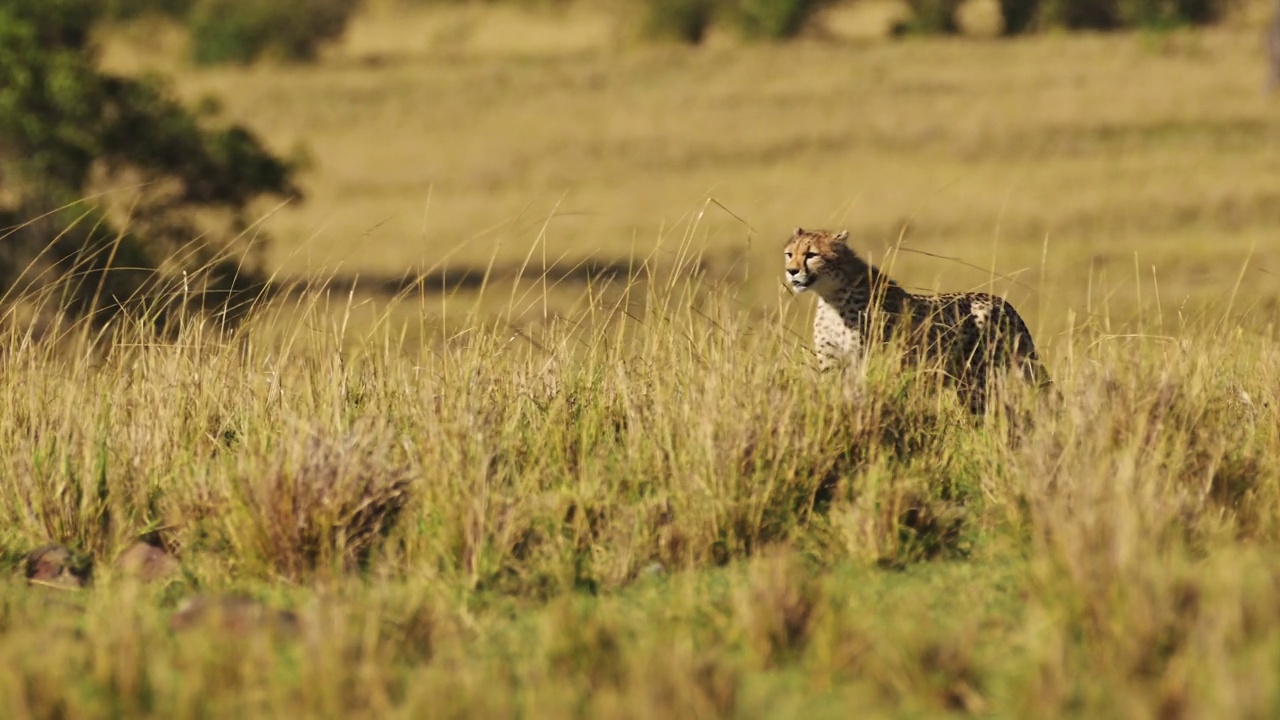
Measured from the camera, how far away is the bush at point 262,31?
153 feet

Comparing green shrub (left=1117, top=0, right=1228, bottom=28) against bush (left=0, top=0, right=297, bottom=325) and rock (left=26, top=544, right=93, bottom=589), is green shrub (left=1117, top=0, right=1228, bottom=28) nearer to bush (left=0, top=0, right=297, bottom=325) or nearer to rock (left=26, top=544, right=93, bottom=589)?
bush (left=0, top=0, right=297, bottom=325)

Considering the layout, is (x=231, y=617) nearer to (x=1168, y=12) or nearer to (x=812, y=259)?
(x=812, y=259)

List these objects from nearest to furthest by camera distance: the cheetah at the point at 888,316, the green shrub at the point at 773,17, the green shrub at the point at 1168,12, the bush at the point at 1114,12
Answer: the cheetah at the point at 888,316, the green shrub at the point at 1168,12, the bush at the point at 1114,12, the green shrub at the point at 773,17

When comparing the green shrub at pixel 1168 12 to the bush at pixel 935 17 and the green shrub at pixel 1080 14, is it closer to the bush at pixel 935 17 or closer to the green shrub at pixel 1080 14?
the green shrub at pixel 1080 14

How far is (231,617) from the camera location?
375 centimetres

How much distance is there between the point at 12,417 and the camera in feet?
17.1

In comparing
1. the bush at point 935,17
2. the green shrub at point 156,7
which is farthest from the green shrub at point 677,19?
the green shrub at point 156,7

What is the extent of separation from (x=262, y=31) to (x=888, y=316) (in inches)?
1697

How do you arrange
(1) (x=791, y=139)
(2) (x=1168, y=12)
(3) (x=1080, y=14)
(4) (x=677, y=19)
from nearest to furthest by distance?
(1) (x=791, y=139) < (2) (x=1168, y=12) < (3) (x=1080, y=14) < (4) (x=677, y=19)

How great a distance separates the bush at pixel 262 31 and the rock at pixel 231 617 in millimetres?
43437

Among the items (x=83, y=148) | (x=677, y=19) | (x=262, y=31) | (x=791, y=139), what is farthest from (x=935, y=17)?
(x=83, y=148)

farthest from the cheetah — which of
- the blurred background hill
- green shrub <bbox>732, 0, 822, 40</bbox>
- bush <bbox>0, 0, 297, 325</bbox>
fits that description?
green shrub <bbox>732, 0, 822, 40</bbox>

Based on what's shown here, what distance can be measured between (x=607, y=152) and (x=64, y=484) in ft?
76.1

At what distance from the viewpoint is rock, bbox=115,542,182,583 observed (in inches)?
169
